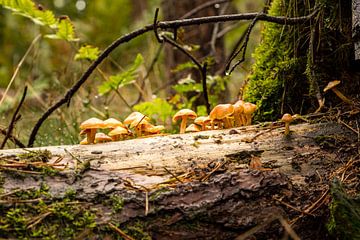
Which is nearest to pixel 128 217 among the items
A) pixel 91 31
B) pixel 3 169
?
pixel 3 169

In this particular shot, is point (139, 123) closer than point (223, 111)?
No

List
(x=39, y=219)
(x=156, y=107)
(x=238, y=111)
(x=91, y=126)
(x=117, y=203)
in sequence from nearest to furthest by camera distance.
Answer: (x=39, y=219), (x=117, y=203), (x=91, y=126), (x=238, y=111), (x=156, y=107)

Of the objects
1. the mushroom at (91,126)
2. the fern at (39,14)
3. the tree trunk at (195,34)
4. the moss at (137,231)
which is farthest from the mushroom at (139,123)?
the tree trunk at (195,34)

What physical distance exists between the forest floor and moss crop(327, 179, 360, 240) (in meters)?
0.02

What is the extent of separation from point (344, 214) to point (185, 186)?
2.44 ft

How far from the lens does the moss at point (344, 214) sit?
1942 mm

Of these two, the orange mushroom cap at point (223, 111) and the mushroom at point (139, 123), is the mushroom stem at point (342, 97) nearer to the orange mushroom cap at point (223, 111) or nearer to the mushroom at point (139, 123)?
the orange mushroom cap at point (223, 111)

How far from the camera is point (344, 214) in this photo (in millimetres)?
1948

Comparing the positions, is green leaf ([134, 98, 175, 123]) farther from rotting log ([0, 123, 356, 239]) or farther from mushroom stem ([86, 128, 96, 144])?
rotting log ([0, 123, 356, 239])

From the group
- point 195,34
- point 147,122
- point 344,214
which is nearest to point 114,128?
point 147,122

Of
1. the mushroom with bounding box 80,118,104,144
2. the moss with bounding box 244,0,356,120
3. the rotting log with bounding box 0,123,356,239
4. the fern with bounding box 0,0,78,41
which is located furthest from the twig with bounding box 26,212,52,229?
the fern with bounding box 0,0,78,41

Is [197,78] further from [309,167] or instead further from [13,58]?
[13,58]

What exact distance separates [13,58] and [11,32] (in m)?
0.68

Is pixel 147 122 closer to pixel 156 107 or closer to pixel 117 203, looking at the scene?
pixel 117 203
